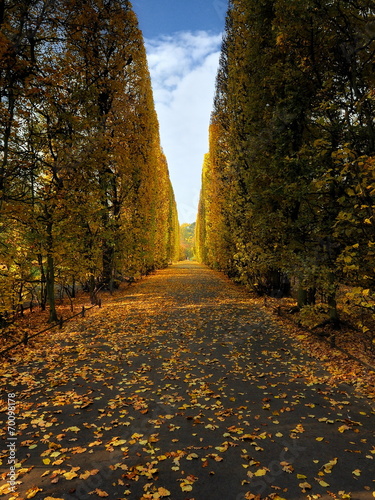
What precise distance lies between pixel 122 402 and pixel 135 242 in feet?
52.0

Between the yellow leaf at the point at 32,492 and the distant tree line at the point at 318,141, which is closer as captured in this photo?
the yellow leaf at the point at 32,492

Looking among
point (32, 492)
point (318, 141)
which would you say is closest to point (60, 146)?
point (318, 141)

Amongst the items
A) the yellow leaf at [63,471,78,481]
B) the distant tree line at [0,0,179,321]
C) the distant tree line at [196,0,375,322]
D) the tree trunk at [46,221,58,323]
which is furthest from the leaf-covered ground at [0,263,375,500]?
the distant tree line at [0,0,179,321]

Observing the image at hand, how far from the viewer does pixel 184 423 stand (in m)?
4.88

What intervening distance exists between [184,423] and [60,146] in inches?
404

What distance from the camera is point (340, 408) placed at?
5.21 metres

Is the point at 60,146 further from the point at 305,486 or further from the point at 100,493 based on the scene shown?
the point at 305,486

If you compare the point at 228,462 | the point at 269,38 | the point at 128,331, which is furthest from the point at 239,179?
the point at 228,462

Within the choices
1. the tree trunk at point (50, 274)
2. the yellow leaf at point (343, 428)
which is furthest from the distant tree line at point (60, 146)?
the yellow leaf at point (343, 428)

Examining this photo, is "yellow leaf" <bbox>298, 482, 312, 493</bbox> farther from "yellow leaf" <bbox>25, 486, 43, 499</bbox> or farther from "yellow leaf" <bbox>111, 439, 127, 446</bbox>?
"yellow leaf" <bbox>25, 486, 43, 499</bbox>

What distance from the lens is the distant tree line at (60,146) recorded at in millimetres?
7445

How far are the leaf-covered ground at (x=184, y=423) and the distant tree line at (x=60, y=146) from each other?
11.2 ft

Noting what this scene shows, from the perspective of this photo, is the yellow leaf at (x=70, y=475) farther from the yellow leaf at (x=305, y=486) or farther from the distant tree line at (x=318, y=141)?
the distant tree line at (x=318, y=141)

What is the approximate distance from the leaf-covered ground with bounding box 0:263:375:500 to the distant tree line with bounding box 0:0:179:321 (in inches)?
135
